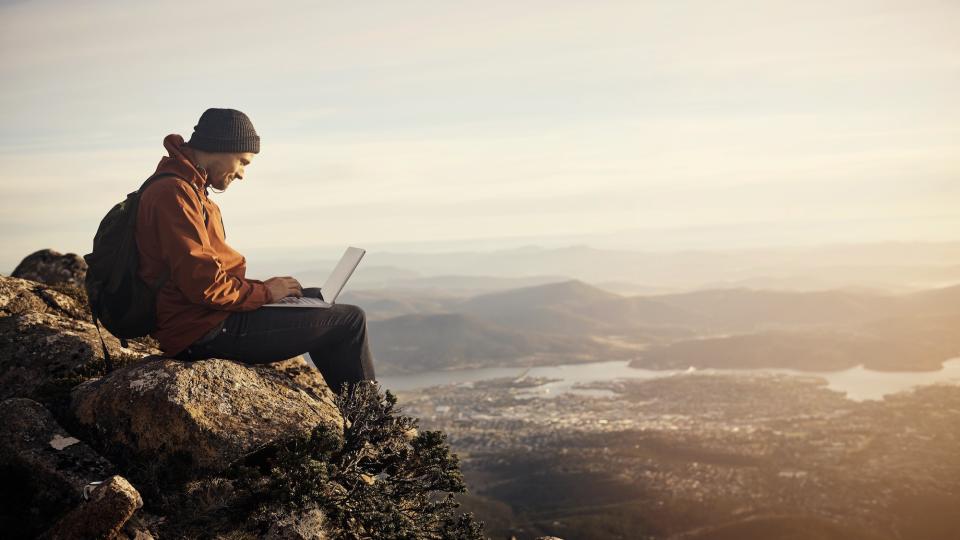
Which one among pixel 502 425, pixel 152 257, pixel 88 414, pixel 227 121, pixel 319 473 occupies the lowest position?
pixel 502 425

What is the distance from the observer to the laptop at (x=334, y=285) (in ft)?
29.4

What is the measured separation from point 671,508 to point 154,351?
121 metres

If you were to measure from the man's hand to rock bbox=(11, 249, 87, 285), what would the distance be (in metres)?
8.07

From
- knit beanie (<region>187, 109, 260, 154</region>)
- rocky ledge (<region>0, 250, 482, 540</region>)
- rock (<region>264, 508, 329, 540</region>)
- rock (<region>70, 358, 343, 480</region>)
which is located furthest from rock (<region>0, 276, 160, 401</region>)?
knit beanie (<region>187, 109, 260, 154</region>)

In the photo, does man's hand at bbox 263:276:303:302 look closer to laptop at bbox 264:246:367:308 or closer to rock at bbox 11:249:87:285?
laptop at bbox 264:246:367:308

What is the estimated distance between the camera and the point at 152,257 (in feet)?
26.9

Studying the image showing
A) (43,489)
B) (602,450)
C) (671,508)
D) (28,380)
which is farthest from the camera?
(602,450)

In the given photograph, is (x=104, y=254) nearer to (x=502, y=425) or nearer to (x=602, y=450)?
(x=602, y=450)

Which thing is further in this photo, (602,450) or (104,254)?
(602,450)

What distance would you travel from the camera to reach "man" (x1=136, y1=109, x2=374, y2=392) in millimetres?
7930

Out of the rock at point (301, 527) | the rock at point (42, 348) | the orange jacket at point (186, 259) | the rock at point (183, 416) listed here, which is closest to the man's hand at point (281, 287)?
the orange jacket at point (186, 259)

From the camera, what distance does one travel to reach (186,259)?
7.85 meters

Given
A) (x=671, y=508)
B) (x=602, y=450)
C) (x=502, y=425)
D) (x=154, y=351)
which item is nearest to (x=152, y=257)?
(x=154, y=351)

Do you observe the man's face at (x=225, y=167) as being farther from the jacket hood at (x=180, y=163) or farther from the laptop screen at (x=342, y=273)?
the laptop screen at (x=342, y=273)
